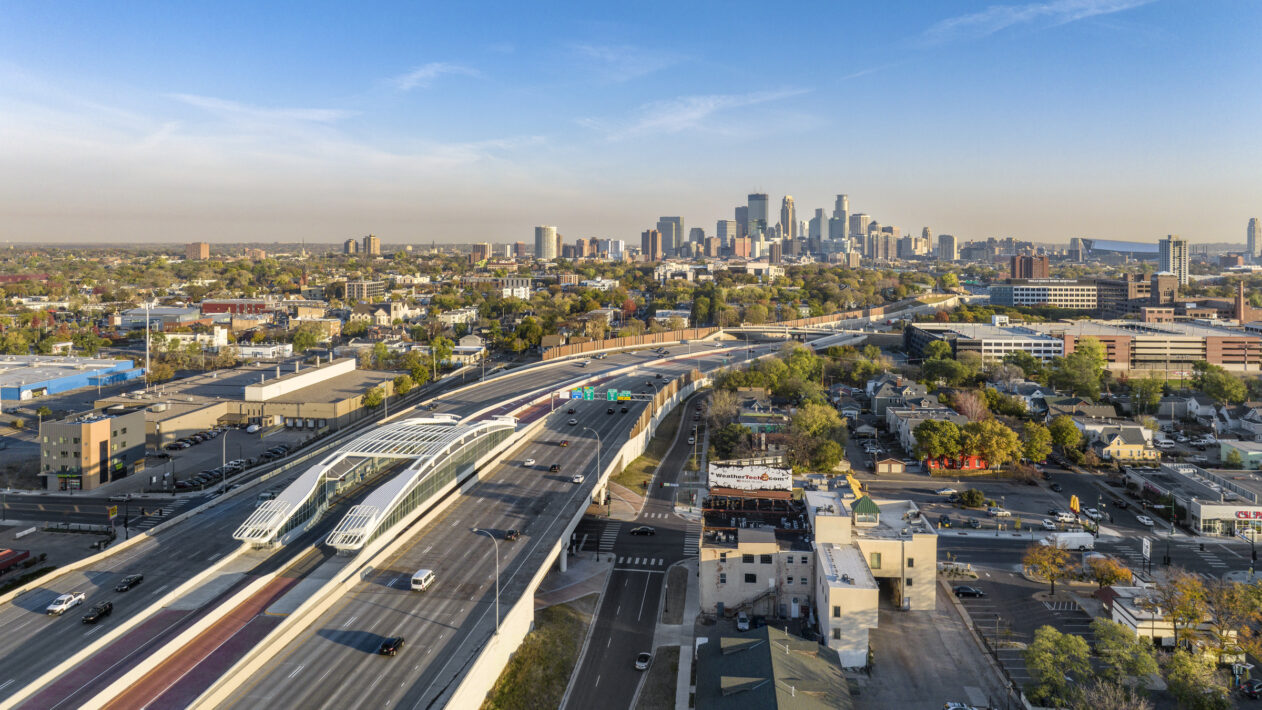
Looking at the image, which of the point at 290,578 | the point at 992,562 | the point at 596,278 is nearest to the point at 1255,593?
the point at 992,562

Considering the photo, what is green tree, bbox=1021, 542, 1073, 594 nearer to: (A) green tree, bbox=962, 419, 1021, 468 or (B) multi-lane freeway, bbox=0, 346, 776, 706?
(A) green tree, bbox=962, 419, 1021, 468

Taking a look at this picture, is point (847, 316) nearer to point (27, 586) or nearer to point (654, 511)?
point (654, 511)

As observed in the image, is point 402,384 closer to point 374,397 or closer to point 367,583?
point 374,397

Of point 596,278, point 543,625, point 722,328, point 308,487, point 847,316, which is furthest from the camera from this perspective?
point 596,278

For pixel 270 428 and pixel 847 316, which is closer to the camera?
pixel 270 428

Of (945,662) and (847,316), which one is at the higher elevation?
(847,316)
